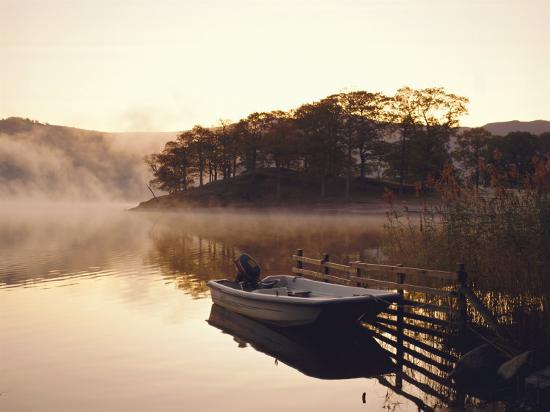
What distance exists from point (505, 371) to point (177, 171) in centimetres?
10344

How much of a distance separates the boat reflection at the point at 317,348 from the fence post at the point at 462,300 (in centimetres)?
198

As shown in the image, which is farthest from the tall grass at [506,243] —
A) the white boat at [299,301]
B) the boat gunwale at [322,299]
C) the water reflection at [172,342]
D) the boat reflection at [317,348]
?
the boat reflection at [317,348]

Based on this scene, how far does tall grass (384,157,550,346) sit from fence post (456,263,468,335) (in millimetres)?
683

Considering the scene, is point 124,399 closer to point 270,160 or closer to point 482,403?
point 482,403

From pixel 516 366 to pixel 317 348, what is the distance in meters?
6.00

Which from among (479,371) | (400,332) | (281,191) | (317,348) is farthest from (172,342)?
(281,191)

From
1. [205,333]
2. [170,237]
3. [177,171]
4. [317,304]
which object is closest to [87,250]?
[170,237]

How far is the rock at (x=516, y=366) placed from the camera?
38.7ft

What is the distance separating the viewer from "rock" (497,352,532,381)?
1179 centimetres

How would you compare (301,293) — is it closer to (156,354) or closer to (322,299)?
(322,299)

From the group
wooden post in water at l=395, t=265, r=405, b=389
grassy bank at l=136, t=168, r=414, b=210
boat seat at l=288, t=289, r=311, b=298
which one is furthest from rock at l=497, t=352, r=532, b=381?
grassy bank at l=136, t=168, r=414, b=210

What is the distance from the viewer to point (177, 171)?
112 meters

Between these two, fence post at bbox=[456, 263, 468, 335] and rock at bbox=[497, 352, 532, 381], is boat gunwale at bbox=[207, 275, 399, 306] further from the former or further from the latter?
rock at bbox=[497, 352, 532, 381]

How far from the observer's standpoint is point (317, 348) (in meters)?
16.6
